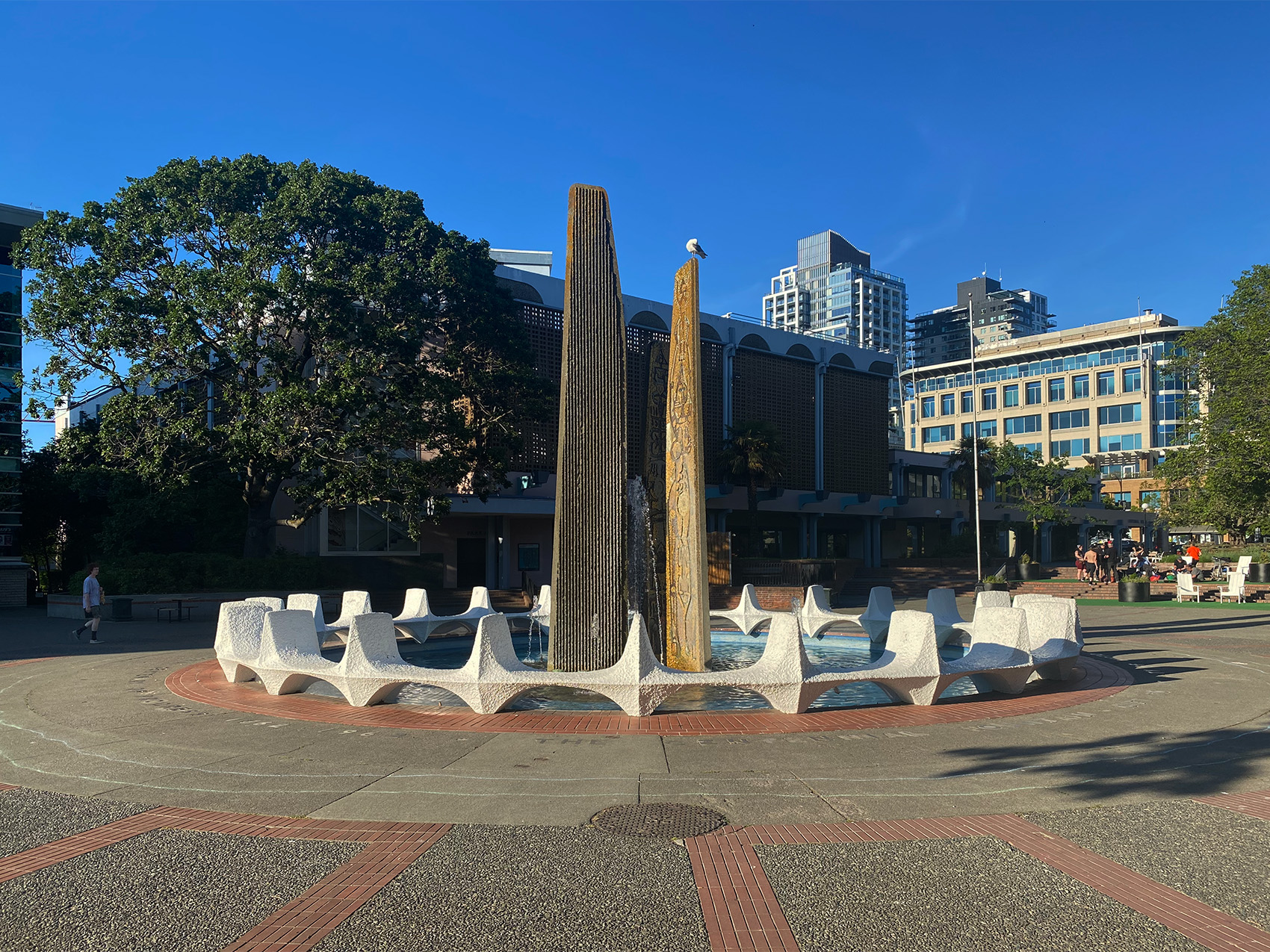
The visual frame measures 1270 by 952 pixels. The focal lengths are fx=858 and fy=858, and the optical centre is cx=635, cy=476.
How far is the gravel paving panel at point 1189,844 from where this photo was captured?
4.28 m

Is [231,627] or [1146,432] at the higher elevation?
[1146,432]

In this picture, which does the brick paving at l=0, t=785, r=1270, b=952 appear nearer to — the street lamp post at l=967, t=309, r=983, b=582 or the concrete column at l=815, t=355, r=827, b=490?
the street lamp post at l=967, t=309, r=983, b=582

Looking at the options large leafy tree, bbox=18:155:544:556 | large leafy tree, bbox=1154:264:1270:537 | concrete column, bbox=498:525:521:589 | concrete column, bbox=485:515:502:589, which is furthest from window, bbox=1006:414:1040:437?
large leafy tree, bbox=18:155:544:556

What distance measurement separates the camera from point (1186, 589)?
26.5 meters

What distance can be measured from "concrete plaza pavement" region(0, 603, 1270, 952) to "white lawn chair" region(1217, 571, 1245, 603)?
2020 centimetres

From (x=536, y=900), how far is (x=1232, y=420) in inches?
1350

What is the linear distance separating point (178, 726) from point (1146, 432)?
9266 centimetres

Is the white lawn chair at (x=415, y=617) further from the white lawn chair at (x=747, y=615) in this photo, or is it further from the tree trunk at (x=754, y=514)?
the tree trunk at (x=754, y=514)

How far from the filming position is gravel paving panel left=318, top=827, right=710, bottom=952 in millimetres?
3779

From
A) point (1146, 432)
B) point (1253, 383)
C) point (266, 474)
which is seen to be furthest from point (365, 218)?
point (1146, 432)

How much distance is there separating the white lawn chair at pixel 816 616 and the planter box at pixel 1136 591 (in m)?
15.5

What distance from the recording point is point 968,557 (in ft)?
151

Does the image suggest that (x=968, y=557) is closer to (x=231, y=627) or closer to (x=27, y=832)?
(x=231, y=627)

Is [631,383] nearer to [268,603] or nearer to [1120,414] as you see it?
[268,603]
